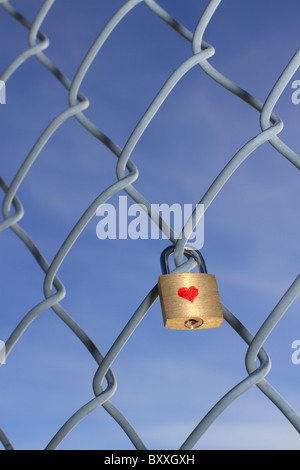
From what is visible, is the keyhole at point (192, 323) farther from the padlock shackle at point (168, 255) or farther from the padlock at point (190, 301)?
the padlock shackle at point (168, 255)

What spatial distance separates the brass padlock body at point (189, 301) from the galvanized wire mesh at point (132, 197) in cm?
3

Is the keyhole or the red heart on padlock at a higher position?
the red heart on padlock

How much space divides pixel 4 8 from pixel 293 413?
1369 mm

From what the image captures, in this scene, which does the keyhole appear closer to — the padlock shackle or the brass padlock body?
the brass padlock body

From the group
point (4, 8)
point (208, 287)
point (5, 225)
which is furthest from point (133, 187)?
point (4, 8)

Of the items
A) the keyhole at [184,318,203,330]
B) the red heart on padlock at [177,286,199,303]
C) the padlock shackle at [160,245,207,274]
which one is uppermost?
the padlock shackle at [160,245,207,274]

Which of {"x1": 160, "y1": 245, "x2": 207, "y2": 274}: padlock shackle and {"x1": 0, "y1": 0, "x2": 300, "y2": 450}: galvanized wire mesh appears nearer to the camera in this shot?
{"x1": 0, "y1": 0, "x2": 300, "y2": 450}: galvanized wire mesh

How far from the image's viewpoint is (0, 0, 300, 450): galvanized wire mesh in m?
0.93

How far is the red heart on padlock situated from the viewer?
3.28ft

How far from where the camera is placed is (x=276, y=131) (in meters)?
1.02

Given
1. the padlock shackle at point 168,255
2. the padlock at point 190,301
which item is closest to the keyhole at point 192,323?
the padlock at point 190,301

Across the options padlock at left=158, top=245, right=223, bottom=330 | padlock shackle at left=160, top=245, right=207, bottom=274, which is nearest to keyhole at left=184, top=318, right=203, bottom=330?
padlock at left=158, top=245, right=223, bottom=330

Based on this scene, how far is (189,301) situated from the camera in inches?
39.3
